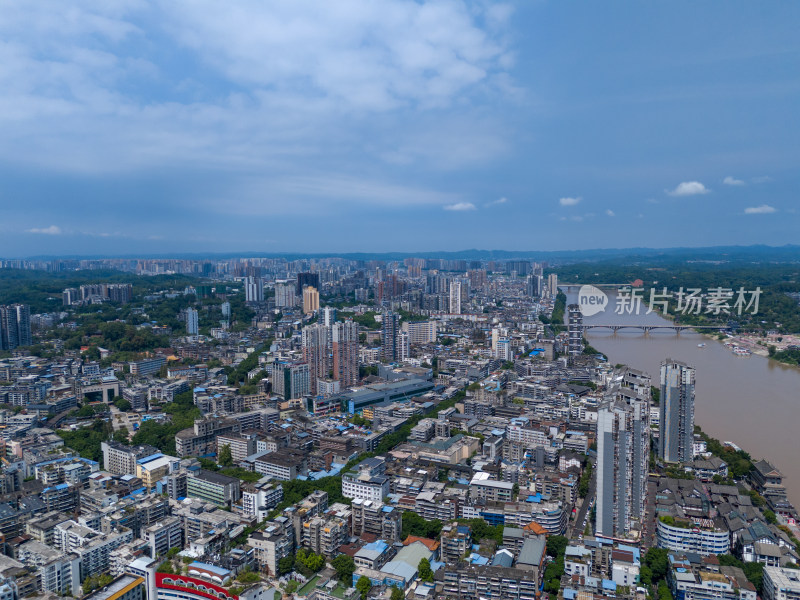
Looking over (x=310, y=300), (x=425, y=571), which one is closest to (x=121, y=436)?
(x=425, y=571)

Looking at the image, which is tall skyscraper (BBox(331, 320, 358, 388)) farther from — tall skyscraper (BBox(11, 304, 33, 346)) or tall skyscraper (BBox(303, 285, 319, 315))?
tall skyscraper (BBox(303, 285, 319, 315))

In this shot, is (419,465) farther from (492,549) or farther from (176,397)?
(176,397)

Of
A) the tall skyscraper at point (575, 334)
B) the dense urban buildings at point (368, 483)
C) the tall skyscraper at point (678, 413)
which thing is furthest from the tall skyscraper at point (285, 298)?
the tall skyscraper at point (678, 413)

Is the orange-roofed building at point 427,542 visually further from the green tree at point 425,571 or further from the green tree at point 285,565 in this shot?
the green tree at point 285,565

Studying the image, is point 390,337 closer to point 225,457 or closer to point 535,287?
point 225,457

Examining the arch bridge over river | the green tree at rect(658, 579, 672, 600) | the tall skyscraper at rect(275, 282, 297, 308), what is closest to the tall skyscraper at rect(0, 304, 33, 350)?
the tall skyscraper at rect(275, 282, 297, 308)
